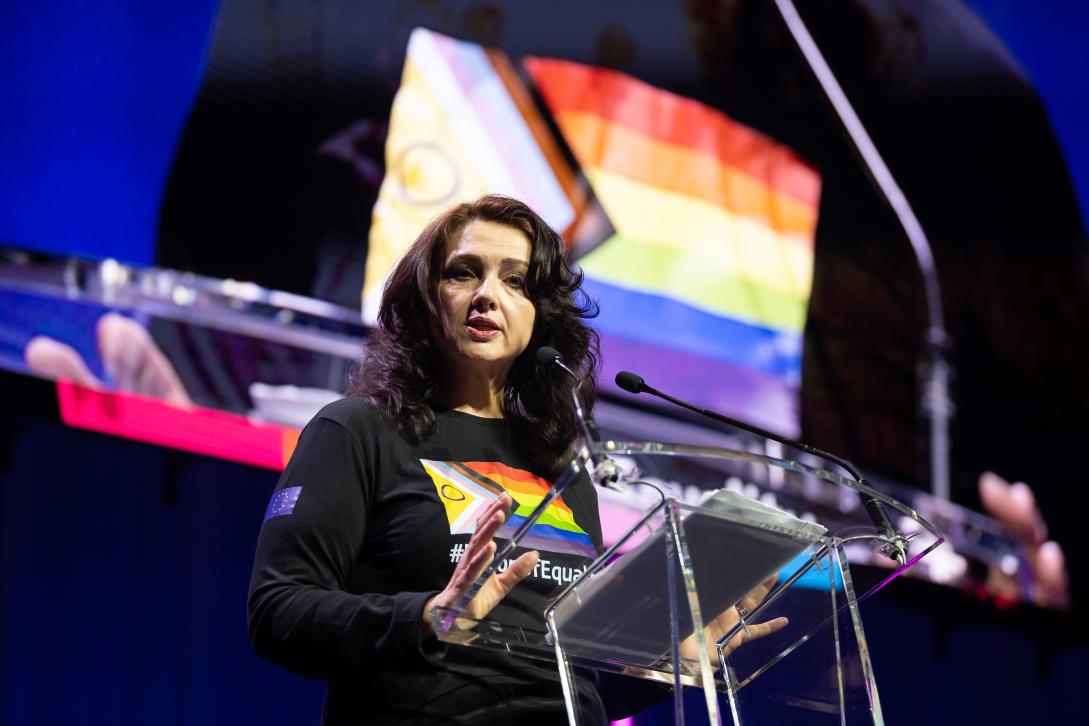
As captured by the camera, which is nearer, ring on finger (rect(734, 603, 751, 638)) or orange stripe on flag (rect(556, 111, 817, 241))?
ring on finger (rect(734, 603, 751, 638))

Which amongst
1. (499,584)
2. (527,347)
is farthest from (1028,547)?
(499,584)

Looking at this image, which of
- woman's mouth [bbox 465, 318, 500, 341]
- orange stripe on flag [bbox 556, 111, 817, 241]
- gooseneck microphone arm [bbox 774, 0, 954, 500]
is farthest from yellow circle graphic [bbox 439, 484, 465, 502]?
gooseneck microphone arm [bbox 774, 0, 954, 500]

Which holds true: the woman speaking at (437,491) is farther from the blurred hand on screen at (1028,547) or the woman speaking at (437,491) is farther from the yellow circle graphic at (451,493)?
the blurred hand on screen at (1028,547)

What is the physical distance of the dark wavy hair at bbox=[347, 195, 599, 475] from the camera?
5.73 feet

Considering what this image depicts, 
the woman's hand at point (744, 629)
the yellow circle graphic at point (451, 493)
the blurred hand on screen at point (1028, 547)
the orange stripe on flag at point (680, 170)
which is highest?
the orange stripe on flag at point (680, 170)

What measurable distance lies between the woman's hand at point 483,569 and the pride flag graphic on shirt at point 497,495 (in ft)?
0.53

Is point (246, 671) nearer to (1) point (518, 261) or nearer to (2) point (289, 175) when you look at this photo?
(2) point (289, 175)

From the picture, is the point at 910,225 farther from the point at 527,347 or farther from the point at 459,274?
the point at 459,274

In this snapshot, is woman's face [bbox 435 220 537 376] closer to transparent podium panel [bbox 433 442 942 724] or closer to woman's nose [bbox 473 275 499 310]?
woman's nose [bbox 473 275 499 310]

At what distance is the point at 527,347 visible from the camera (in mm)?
1931

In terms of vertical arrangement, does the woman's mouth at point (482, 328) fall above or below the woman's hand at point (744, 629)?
above

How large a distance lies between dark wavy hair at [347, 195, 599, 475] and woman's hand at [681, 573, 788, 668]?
0.40 meters

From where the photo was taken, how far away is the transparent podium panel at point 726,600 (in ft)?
4.22

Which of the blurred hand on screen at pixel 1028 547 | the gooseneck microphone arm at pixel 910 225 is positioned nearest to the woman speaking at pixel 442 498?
the gooseneck microphone arm at pixel 910 225
